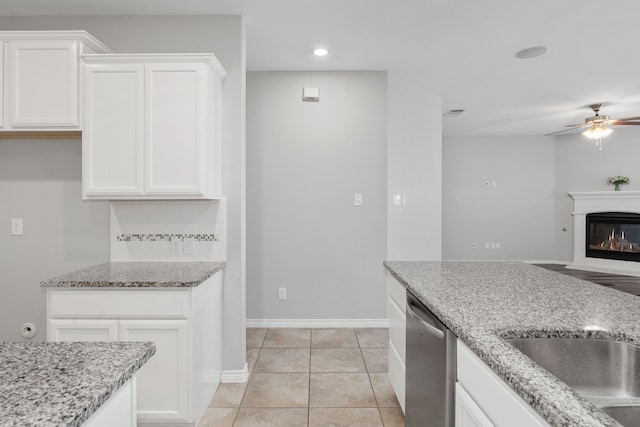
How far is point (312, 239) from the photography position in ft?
12.2

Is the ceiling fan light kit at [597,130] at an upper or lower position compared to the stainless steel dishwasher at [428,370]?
upper

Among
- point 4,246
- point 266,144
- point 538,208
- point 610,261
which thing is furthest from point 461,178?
point 4,246

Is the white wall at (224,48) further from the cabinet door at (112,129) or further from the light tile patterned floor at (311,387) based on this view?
the cabinet door at (112,129)

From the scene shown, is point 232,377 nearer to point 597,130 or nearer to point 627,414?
point 627,414

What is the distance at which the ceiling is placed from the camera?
252 cm

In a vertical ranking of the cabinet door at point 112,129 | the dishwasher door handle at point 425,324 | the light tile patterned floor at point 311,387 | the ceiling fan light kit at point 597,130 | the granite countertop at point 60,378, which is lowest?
the light tile patterned floor at point 311,387

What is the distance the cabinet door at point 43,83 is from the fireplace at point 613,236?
812 centimetres

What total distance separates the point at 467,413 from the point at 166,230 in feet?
7.27

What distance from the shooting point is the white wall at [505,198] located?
7.34 metres

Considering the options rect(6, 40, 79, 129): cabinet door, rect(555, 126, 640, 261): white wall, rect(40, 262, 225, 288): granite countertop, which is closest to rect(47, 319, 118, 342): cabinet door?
rect(40, 262, 225, 288): granite countertop

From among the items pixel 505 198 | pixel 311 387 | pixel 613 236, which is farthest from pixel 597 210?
pixel 311 387

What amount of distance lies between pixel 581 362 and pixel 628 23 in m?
3.13

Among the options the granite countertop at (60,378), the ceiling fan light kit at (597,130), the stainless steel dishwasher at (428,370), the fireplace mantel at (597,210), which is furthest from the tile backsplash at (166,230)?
the fireplace mantel at (597,210)

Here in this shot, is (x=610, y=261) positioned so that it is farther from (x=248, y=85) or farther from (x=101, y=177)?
(x=101, y=177)
